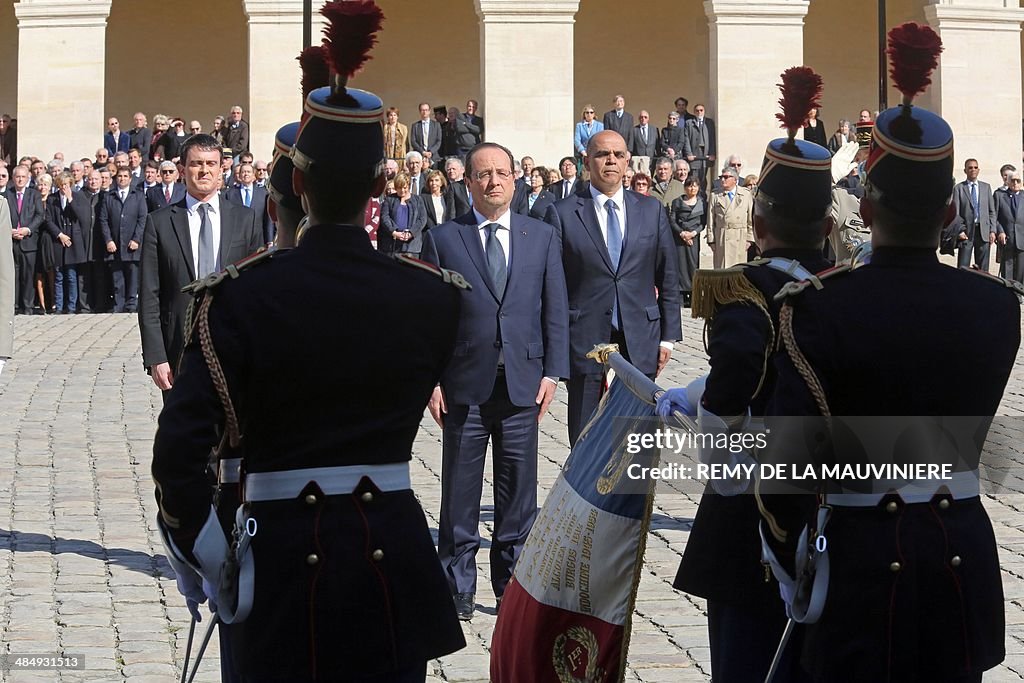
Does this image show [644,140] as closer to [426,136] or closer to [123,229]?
[426,136]

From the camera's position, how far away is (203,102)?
34875 mm

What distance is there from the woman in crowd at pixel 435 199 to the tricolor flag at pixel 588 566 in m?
16.1

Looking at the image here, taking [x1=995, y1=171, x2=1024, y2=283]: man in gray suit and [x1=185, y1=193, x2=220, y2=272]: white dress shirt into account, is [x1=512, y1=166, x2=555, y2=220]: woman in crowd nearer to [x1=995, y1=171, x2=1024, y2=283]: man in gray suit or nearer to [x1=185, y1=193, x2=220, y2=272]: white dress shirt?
[x1=995, y1=171, x2=1024, y2=283]: man in gray suit

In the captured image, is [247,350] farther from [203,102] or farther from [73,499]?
[203,102]

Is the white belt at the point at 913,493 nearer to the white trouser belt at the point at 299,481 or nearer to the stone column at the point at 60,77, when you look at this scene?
the white trouser belt at the point at 299,481

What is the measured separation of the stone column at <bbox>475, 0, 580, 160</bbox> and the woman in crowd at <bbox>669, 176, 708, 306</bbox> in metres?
6.69

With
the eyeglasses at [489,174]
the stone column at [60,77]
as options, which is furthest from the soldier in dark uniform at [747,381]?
the stone column at [60,77]

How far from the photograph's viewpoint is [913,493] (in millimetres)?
3609

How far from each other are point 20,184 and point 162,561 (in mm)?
14859

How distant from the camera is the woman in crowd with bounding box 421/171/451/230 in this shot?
21016 millimetres

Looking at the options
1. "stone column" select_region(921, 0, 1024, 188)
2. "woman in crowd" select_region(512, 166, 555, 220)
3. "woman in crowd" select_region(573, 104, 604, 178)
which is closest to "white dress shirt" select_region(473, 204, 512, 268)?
"woman in crowd" select_region(512, 166, 555, 220)

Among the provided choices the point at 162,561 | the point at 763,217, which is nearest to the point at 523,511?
the point at 162,561

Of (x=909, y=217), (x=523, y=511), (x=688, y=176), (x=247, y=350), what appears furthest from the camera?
(x=688, y=176)

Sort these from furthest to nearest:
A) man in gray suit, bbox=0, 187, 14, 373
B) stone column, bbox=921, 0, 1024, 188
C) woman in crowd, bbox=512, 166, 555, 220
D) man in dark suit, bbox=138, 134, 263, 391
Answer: stone column, bbox=921, 0, 1024, 188
woman in crowd, bbox=512, 166, 555, 220
man in gray suit, bbox=0, 187, 14, 373
man in dark suit, bbox=138, 134, 263, 391
